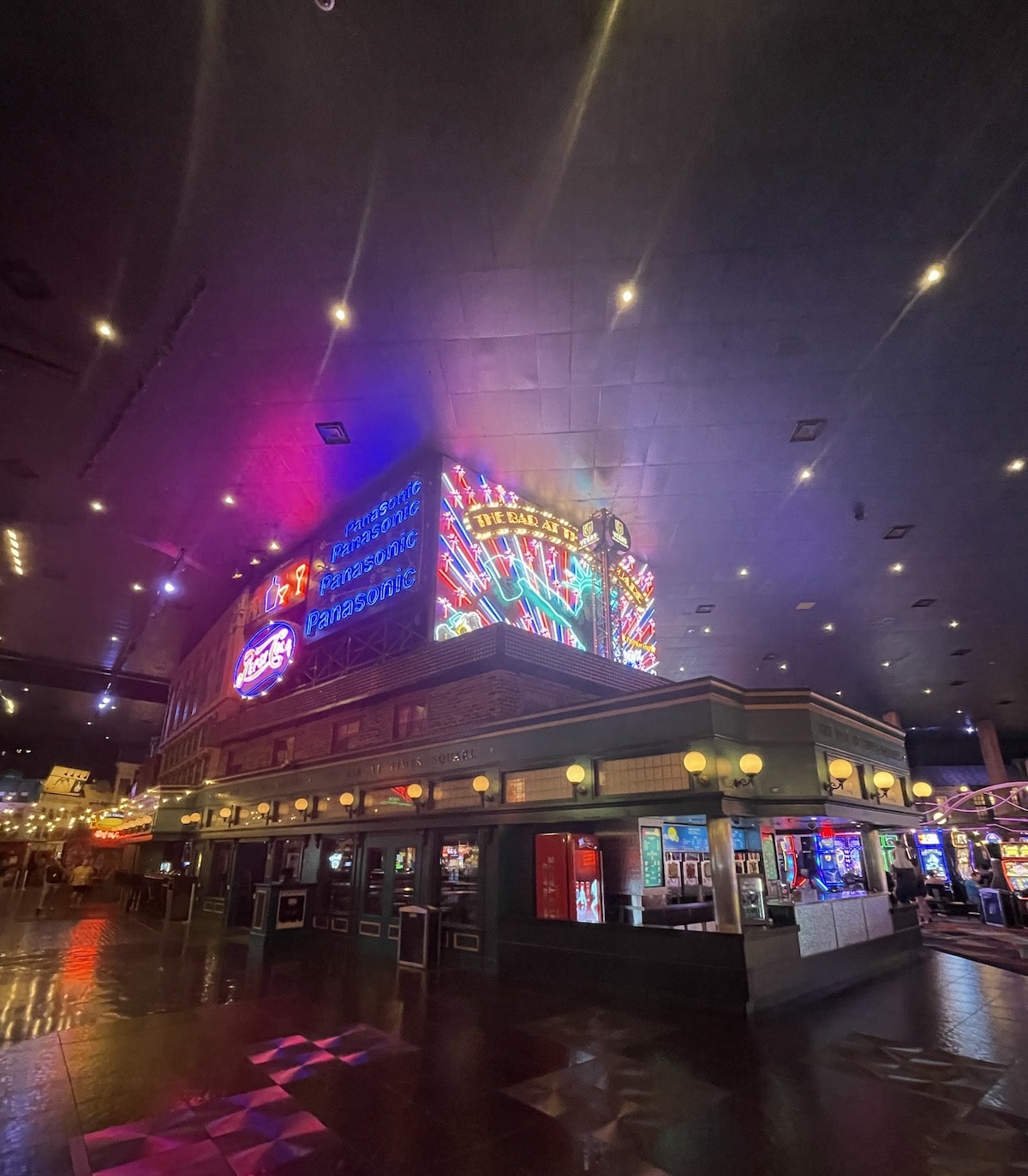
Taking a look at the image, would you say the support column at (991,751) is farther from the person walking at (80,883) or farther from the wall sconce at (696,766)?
the person walking at (80,883)

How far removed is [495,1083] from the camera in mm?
5273

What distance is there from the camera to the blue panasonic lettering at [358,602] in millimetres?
14008

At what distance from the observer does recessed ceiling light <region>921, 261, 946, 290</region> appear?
9070 millimetres

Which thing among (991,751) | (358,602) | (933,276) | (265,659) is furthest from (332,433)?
(991,751)

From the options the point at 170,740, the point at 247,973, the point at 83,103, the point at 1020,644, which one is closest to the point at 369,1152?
the point at 247,973

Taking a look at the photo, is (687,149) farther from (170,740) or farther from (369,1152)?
(170,740)

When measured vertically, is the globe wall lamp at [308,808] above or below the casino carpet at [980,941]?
above

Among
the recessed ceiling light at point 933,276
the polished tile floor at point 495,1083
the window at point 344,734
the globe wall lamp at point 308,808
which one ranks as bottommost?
the polished tile floor at point 495,1083

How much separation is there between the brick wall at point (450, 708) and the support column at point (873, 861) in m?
6.49

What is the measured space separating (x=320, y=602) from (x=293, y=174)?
1125 cm

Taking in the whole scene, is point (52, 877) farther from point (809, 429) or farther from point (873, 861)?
point (809, 429)

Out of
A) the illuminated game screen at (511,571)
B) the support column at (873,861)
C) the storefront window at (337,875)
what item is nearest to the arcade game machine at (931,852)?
the support column at (873,861)

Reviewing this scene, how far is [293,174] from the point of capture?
26.1 feet

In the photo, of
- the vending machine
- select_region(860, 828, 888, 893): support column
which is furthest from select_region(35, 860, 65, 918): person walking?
select_region(860, 828, 888, 893): support column
